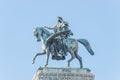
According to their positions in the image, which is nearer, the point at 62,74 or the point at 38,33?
the point at 62,74

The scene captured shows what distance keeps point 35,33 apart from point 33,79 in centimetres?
342

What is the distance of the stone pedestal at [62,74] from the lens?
9919 cm

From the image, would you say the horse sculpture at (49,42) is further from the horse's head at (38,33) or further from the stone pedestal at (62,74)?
the stone pedestal at (62,74)

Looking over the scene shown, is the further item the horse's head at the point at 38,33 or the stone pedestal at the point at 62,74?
the horse's head at the point at 38,33

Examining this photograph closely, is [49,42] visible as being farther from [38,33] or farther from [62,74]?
[62,74]

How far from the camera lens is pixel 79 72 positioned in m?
99.7

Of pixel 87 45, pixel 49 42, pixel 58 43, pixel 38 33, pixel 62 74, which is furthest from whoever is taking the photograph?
pixel 87 45

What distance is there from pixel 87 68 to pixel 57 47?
271cm

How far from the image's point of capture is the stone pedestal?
3905 inches

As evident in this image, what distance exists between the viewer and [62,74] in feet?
326

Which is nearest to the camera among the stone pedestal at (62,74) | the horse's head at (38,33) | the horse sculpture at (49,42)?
the stone pedestal at (62,74)

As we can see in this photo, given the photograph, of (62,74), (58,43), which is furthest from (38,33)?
(62,74)

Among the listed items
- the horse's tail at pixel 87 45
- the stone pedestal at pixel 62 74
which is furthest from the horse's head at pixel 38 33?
the horse's tail at pixel 87 45

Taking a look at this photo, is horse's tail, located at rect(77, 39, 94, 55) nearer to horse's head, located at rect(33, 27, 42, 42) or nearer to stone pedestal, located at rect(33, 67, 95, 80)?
stone pedestal, located at rect(33, 67, 95, 80)
